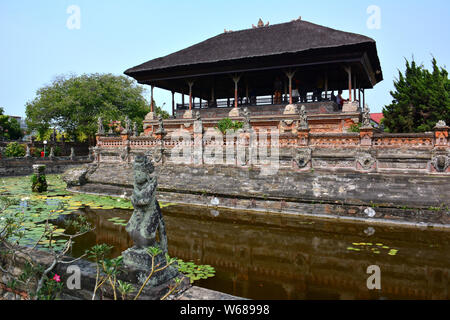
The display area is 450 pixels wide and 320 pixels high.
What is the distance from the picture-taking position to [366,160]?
10266 mm

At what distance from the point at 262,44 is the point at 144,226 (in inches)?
679

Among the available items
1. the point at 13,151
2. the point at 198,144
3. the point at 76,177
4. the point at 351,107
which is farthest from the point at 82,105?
the point at 351,107

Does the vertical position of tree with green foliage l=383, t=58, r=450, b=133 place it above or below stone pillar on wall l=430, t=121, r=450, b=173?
above

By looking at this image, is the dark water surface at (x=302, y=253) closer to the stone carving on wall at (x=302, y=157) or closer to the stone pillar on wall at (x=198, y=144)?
the stone carving on wall at (x=302, y=157)

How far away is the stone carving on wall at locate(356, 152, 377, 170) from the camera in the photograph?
10.2 meters

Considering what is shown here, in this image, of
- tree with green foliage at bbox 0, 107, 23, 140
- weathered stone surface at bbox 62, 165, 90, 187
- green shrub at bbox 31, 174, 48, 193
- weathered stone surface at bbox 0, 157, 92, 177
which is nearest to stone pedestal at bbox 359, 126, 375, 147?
weathered stone surface at bbox 62, 165, 90, 187

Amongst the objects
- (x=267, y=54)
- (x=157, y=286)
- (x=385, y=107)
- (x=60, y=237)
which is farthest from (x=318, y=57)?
(x=157, y=286)

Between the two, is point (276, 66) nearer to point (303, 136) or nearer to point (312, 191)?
point (303, 136)

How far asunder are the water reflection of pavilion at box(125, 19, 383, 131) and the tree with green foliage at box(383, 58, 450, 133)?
2.26m

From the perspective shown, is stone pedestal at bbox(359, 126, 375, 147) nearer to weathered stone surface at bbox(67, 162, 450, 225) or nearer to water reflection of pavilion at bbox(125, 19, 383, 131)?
weathered stone surface at bbox(67, 162, 450, 225)

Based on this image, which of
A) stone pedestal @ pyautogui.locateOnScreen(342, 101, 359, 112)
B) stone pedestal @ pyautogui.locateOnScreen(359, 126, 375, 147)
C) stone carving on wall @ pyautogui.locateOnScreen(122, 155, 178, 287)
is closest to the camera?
stone carving on wall @ pyautogui.locateOnScreen(122, 155, 178, 287)
